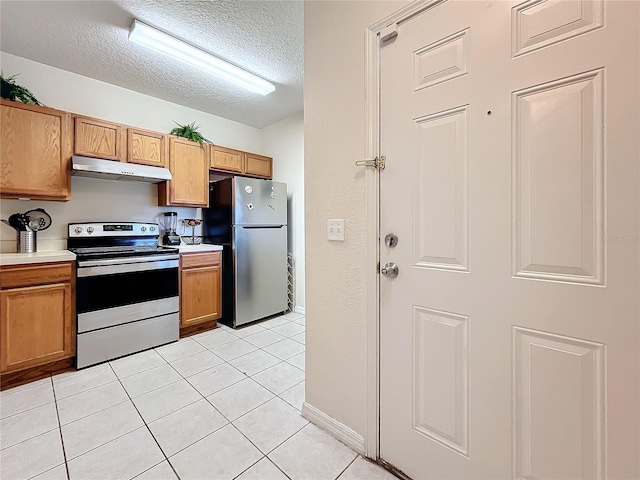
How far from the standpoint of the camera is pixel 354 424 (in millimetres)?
1480

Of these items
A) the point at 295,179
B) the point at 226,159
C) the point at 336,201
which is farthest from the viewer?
the point at 295,179

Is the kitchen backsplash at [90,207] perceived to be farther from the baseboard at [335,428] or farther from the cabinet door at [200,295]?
the baseboard at [335,428]

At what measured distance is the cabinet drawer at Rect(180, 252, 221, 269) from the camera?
3.01m

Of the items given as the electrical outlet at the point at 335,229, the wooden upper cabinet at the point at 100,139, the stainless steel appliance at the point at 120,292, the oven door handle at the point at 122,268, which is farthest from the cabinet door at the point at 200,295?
the electrical outlet at the point at 335,229

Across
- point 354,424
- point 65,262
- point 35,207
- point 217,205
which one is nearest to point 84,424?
point 65,262

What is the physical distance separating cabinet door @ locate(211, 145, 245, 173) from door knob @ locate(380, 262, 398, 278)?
286 centimetres

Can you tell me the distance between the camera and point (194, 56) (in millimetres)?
2430

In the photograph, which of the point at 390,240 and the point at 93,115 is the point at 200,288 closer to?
the point at 93,115

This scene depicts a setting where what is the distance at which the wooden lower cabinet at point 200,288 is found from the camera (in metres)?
3.00

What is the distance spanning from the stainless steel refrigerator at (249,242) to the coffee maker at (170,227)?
14.8 inches

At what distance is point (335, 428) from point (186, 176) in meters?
2.88

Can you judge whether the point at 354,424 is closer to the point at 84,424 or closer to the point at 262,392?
the point at 262,392

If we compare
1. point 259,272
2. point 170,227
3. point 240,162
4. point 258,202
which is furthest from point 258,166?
point 259,272

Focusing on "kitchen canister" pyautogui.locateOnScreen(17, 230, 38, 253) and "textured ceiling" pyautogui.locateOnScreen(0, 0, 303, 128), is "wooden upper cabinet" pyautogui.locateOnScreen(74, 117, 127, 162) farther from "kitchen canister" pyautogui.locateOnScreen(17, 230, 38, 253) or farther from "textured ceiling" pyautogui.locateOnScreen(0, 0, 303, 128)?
"kitchen canister" pyautogui.locateOnScreen(17, 230, 38, 253)
